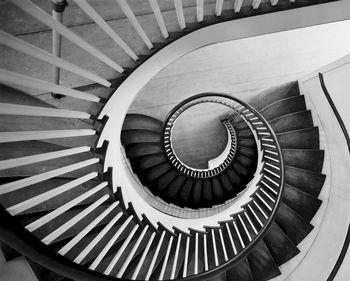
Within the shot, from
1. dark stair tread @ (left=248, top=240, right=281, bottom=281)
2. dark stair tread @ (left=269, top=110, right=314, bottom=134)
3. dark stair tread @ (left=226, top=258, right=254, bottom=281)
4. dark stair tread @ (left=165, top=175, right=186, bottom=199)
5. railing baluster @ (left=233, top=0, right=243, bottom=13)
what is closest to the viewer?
railing baluster @ (left=233, top=0, right=243, bottom=13)

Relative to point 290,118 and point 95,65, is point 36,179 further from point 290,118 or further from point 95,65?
point 290,118

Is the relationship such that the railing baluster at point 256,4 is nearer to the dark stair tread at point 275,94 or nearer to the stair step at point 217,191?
the dark stair tread at point 275,94

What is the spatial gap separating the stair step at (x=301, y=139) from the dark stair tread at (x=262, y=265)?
6.72 feet

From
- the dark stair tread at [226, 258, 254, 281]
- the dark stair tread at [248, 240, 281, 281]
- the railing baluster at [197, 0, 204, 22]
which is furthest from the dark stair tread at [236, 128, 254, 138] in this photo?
the railing baluster at [197, 0, 204, 22]

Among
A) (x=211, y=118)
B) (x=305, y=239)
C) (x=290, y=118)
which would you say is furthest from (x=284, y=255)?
(x=211, y=118)

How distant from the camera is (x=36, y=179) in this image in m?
1.78

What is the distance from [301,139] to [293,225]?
1678 mm

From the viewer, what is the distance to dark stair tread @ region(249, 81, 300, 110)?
5.76m

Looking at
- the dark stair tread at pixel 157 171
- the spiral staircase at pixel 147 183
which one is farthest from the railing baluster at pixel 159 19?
the dark stair tread at pixel 157 171

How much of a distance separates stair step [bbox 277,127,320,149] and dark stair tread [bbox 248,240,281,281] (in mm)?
2049

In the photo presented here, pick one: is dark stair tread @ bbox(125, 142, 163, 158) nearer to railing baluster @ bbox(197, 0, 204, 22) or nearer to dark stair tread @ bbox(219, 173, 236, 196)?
dark stair tread @ bbox(219, 173, 236, 196)

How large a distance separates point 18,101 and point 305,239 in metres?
4.94

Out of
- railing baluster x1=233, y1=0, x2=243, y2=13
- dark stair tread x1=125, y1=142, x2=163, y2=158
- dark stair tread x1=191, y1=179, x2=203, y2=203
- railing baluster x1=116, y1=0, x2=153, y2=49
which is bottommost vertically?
dark stair tread x1=191, y1=179, x2=203, y2=203

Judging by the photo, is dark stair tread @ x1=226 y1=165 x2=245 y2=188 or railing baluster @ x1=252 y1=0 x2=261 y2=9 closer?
railing baluster @ x1=252 y1=0 x2=261 y2=9
